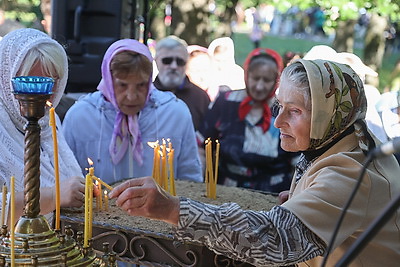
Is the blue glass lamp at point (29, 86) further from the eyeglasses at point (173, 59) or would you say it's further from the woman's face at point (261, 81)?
the eyeglasses at point (173, 59)

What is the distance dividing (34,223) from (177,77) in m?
4.42

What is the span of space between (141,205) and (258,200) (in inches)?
48.0

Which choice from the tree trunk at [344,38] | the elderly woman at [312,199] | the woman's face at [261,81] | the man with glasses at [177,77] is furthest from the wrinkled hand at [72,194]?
the tree trunk at [344,38]

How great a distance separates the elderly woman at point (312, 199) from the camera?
6.00ft

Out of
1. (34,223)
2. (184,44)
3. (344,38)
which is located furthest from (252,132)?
(344,38)

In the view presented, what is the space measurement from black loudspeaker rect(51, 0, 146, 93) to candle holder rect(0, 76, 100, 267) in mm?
3840

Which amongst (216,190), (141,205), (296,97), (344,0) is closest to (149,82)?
(216,190)

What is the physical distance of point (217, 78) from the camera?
7363mm

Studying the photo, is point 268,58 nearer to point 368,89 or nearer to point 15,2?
point 368,89

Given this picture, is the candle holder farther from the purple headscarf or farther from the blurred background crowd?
the purple headscarf

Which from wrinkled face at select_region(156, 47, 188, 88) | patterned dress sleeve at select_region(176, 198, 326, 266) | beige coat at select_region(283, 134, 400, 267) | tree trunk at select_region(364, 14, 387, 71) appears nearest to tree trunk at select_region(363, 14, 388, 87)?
tree trunk at select_region(364, 14, 387, 71)

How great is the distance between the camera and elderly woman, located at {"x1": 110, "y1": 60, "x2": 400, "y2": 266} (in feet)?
6.00

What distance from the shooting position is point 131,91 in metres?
3.57

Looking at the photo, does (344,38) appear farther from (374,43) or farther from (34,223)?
(34,223)
